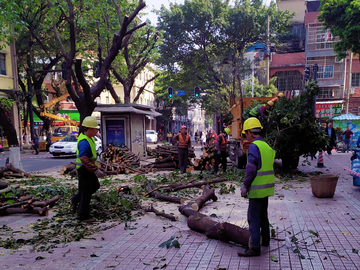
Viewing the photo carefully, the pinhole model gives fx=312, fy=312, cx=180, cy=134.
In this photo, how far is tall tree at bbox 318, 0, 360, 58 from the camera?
20391 mm

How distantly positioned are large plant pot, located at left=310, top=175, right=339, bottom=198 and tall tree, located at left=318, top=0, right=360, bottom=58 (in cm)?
1668

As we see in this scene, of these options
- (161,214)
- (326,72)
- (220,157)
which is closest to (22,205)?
(161,214)

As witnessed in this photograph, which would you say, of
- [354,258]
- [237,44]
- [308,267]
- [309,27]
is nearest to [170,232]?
[308,267]

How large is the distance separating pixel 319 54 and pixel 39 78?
29.8 meters

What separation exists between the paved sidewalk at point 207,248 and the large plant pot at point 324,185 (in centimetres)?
94

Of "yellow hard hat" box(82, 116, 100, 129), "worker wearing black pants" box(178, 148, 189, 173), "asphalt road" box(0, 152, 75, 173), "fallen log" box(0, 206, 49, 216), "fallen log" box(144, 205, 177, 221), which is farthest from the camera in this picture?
"asphalt road" box(0, 152, 75, 173)

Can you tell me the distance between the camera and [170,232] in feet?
17.9

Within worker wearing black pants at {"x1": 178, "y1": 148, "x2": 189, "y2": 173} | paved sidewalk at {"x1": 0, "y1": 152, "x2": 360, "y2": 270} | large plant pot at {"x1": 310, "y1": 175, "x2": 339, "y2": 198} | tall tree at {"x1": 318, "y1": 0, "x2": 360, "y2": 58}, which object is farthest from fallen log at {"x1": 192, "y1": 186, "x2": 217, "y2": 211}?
tall tree at {"x1": 318, "y1": 0, "x2": 360, "y2": 58}

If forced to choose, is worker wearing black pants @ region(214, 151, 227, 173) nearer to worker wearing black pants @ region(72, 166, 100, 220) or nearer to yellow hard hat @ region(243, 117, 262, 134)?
worker wearing black pants @ region(72, 166, 100, 220)

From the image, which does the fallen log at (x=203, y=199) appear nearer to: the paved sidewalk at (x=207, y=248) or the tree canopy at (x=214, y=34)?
the paved sidewalk at (x=207, y=248)

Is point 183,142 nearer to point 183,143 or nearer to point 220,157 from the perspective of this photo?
point 183,143

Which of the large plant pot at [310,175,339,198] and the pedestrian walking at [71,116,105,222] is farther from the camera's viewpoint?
the large plant pot at [310,175,339,198]

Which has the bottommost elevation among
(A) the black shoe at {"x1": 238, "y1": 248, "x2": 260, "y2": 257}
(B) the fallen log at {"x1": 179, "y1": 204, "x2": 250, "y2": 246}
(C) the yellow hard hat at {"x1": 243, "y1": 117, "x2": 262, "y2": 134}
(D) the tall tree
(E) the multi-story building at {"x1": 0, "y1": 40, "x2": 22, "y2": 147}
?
(A) the black shoe at {"x1": 238, "y1": 248, "x2": 260, "y2": 257}

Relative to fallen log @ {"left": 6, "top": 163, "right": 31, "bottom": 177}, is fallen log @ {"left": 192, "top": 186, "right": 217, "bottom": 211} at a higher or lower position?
higher
